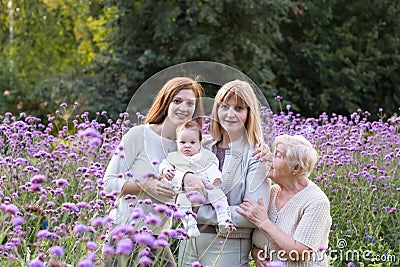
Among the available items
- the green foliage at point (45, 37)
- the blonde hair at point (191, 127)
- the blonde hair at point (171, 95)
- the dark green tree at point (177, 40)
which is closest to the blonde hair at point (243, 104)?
the blonde hair at point (171, 95)

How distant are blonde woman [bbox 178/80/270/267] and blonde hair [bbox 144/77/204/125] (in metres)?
0.10

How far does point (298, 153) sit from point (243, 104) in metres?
0.35

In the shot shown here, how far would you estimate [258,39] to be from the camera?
1216 cm

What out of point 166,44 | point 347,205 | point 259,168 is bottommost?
point 347,205

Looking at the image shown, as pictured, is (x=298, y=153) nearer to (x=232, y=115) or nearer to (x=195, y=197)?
(x=232, y=115)

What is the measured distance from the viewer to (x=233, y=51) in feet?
39.5

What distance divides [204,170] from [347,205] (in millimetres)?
1745

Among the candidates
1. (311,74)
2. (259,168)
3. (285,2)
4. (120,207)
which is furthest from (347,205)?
(311,74)

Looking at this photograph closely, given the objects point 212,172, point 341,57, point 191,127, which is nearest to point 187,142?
point 191,127

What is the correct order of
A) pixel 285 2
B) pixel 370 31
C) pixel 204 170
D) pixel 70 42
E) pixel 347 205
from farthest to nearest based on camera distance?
pixel 70 42 → pixel 370 31 → pixel 285 2 → pixel 347 205 → pixel 204 170

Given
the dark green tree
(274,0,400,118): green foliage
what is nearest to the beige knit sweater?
the dark green tree

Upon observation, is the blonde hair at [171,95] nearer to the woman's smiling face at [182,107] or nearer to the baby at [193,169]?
the woman's smiling face at [182,107]

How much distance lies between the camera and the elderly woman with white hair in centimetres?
327

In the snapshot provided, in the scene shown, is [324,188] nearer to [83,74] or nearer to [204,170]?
[204,170]
